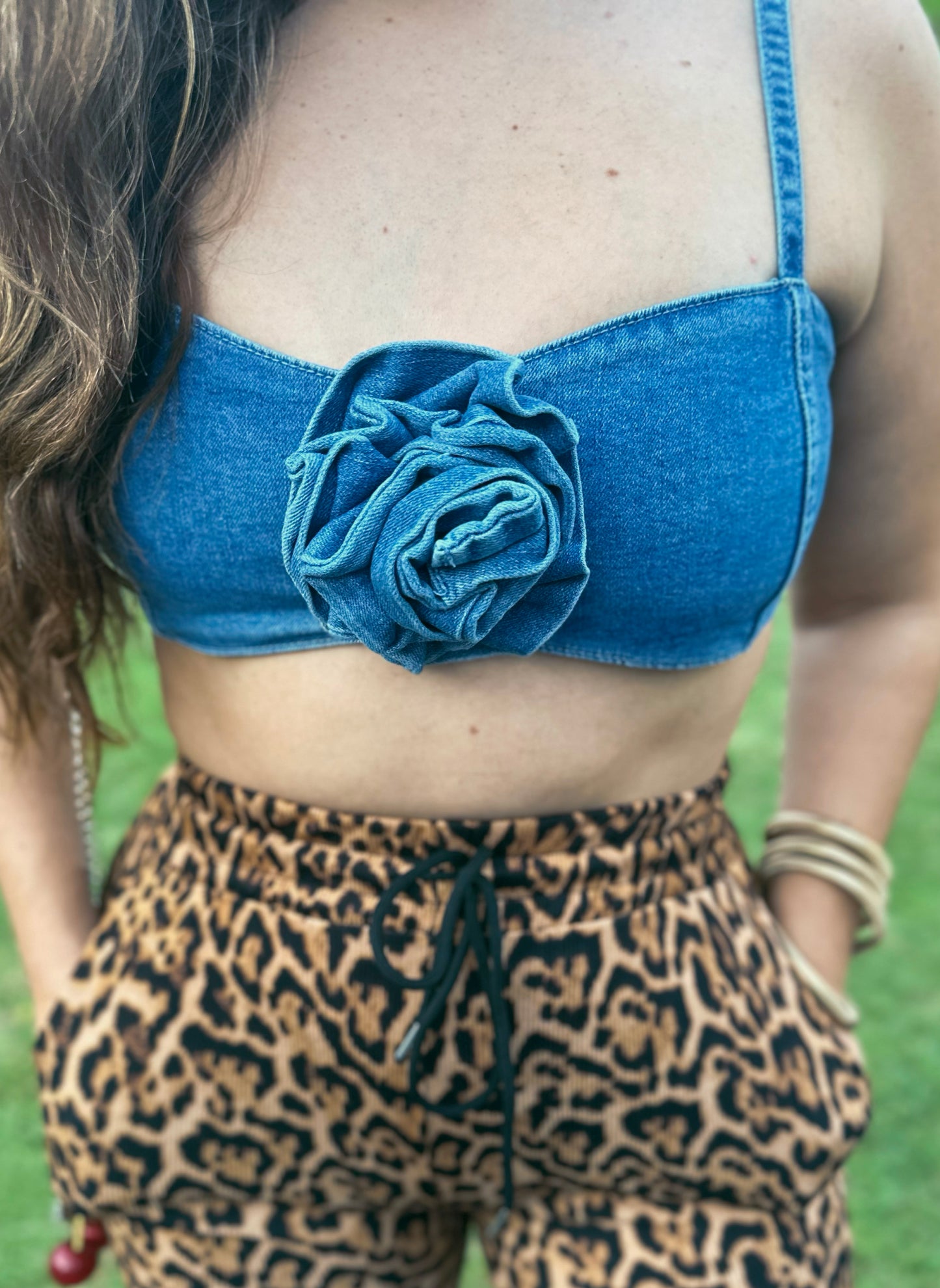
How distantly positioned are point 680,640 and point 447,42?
0.56m

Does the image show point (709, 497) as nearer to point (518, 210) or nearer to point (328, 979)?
point (518, 210)

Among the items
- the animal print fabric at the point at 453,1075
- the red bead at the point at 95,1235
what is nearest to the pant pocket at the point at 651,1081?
the animal print fabric at the point at 453,1075

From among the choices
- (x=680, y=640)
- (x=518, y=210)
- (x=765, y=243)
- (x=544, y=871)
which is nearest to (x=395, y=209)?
(x=518, y=210)

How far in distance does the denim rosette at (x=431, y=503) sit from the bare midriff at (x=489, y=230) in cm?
6

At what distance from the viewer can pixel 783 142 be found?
40.1 inches

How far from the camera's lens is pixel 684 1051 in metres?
1.12

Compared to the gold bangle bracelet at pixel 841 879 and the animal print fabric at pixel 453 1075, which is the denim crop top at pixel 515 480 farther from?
the gold bangle bracelet at pixel 841 879

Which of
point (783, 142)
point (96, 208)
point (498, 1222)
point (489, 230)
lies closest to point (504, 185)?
point (489, 230)

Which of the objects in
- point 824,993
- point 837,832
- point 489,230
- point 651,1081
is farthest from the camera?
point 837,832

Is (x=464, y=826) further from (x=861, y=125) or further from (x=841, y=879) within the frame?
(x=861, y=125)

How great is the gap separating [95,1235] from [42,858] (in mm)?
399

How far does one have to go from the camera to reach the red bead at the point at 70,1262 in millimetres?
1308

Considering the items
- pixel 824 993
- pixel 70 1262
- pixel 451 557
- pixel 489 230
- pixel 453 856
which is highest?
pixel 489 230

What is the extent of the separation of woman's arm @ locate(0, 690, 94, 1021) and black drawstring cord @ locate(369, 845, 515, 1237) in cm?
40
